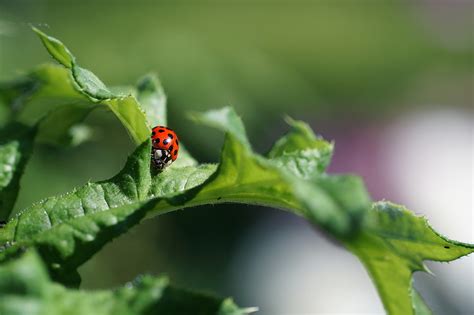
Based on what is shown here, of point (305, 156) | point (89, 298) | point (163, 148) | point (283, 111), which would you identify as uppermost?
point (283, 111)

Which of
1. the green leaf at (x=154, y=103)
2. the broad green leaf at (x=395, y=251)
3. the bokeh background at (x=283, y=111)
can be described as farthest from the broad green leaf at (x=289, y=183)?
the bokeh background at (x=283, y=111)

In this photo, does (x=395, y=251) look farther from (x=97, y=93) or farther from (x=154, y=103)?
(x=154, y=103)

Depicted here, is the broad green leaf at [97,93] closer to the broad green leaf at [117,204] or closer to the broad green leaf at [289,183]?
the broad green leaf at [117,204]

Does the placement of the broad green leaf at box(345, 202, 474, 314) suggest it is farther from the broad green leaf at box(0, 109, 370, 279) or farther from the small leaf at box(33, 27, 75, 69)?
the small leaf at box(33, 27, 75, 69)

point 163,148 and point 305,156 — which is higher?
point 305,156

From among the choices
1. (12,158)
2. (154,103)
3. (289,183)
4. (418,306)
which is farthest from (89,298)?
(154,103)

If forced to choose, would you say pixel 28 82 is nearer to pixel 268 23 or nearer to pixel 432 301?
pixel 432 301

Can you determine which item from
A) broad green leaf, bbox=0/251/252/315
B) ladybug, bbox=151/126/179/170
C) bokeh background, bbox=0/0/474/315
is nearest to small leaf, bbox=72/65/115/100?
ladybug, bbox=151/126/179/170
